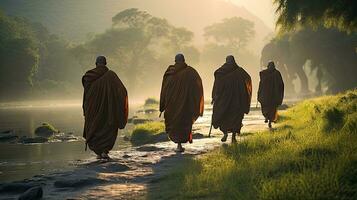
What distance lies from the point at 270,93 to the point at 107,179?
34.8 feet

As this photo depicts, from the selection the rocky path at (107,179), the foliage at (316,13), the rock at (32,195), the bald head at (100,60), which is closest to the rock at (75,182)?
the rocky path at (107,179)

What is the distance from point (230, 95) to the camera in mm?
14391

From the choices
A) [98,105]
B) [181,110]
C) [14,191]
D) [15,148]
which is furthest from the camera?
[15,148]

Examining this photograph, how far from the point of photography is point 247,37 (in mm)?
122875

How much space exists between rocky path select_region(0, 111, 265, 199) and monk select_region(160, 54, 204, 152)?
76 cm

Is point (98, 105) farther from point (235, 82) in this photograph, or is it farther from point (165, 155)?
point (235, 82)

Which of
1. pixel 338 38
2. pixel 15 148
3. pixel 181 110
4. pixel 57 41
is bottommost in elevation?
pixel 15 148

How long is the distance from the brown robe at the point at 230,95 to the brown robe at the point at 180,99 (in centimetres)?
127

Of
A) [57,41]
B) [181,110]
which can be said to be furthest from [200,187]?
[57,41]

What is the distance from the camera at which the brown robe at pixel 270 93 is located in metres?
18.4

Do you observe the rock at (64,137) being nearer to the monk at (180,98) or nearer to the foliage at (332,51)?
the monk at (180,98)

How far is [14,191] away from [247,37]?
117m

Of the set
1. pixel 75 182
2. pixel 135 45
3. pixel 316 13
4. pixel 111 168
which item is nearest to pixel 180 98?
pixel 111 168

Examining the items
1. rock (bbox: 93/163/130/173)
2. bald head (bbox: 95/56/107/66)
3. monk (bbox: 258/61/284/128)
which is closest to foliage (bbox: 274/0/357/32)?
monk (bbox: 258/61/284/128)
